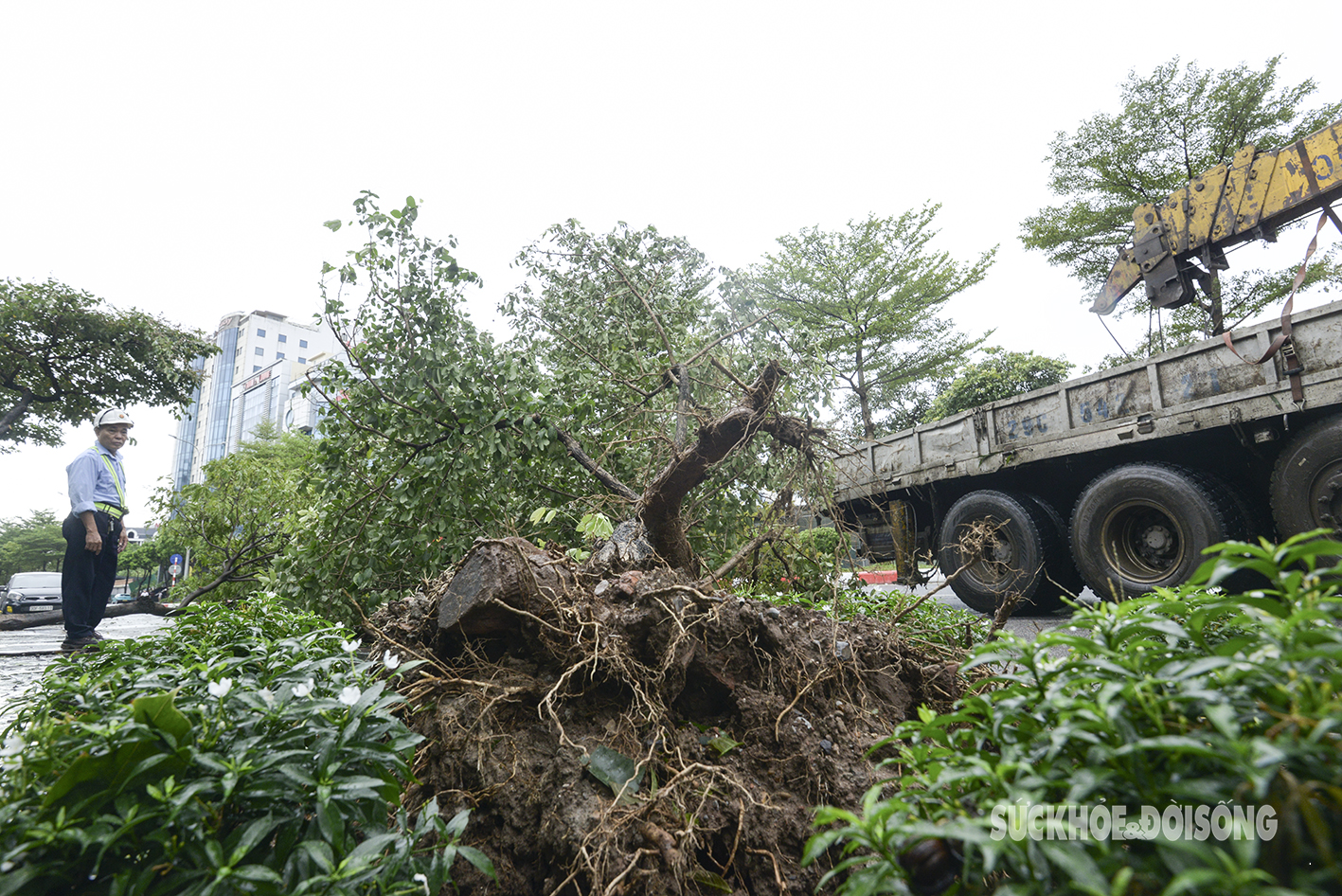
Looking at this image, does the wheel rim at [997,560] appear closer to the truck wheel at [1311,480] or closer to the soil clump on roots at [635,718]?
the truck wheel at [1311,480]

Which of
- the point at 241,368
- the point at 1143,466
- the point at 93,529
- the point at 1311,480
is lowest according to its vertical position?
the point at 93,529

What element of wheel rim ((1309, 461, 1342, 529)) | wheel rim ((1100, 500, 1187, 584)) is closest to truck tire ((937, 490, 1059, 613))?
wheel rim ((1100, 500, 1187, 584))

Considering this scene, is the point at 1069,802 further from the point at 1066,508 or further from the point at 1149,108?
the point at 1149,108

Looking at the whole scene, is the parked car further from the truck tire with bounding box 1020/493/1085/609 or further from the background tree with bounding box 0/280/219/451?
the truck tire with bounding box 1020/493/1085/609

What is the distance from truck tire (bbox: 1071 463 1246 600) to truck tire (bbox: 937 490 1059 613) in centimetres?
37

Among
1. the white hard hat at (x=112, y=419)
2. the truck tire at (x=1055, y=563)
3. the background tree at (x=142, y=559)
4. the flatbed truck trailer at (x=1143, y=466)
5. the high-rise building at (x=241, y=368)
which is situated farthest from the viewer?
the high-rise building at (x=241, y=368)

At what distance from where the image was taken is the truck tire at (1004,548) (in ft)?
19.5

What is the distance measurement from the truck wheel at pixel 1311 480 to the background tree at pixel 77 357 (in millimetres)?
19160

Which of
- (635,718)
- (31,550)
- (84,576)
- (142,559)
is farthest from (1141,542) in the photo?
(31,550)

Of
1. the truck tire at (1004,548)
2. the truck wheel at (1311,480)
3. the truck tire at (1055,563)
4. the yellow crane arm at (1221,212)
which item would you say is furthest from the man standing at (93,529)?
the yellow crane arm at (1221,212)

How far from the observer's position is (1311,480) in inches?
173

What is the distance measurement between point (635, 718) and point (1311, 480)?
5.30 metres

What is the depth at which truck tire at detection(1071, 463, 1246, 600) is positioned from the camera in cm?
479

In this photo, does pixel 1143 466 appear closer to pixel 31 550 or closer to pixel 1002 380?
pixel 1002 380
